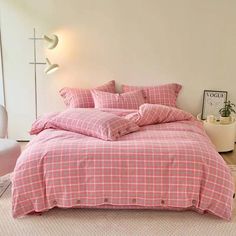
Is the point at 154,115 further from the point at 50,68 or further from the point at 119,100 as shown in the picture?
the point at 50,68

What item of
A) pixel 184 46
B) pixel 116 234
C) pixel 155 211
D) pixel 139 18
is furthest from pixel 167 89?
pixel 116 234

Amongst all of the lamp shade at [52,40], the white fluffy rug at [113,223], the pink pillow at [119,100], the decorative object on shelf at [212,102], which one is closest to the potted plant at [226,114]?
the decorative object on shelf at [212,102]

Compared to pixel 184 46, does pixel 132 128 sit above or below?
below

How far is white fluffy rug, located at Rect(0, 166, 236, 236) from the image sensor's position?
2.29m

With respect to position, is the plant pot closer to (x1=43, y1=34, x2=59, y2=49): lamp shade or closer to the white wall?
the white wall

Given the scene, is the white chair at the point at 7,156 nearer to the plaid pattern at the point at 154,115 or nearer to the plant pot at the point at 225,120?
the plaid pattern at the point at 154,115

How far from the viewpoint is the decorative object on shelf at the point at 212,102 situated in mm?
4172

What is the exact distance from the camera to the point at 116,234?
2.27m

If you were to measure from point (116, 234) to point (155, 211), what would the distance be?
43cm

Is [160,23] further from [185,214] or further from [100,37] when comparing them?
[185,214]

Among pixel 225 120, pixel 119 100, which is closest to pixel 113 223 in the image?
pixel 119 100

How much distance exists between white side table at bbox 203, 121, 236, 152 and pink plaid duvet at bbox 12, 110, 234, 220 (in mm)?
1404

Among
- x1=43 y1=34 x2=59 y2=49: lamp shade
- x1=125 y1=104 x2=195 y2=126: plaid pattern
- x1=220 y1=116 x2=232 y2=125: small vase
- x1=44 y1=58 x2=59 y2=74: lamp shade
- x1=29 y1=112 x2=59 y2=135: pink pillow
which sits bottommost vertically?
x1=220 y1=116 x2=232 y2=125: small vase

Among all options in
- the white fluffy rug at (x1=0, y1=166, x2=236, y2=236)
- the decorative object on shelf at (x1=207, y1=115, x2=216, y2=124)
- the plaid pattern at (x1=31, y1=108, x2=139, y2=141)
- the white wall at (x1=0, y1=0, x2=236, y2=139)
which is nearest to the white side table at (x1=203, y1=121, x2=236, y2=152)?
the decorative object on shelf at (x1=207, y1=115, x2=216, y2=124)
